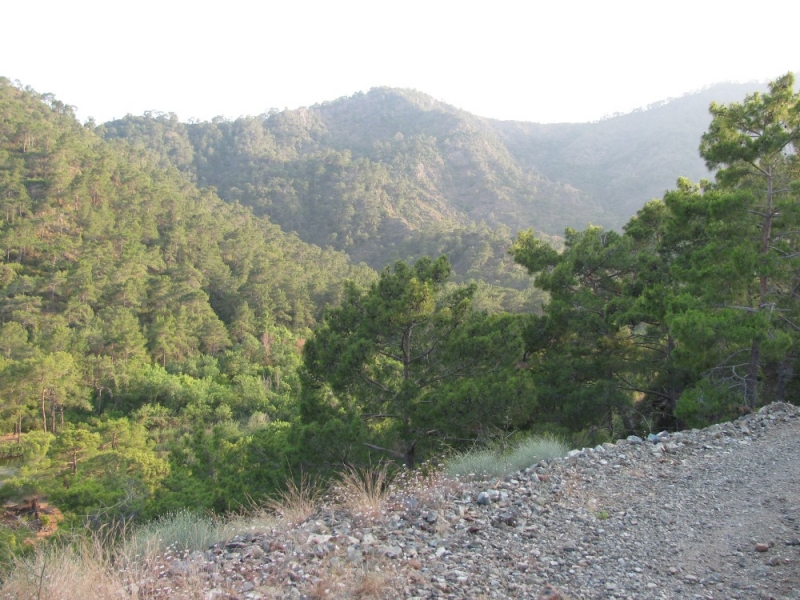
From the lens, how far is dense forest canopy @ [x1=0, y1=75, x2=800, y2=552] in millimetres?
8531

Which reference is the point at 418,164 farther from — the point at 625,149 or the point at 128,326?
the point at 128,326

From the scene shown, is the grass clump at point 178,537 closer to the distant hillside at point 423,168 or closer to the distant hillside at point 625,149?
the distant hillside at point 423,168

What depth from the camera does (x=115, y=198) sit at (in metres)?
42.6

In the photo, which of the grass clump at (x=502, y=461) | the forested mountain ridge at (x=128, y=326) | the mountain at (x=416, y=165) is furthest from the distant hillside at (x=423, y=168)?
the grass clump at (x=502, y=461)

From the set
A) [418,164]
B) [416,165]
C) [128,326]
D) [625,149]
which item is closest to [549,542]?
[128,326]

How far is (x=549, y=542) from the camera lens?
3.38 m

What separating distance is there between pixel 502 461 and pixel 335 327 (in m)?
5.98

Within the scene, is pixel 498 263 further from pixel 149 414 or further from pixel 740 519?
pixel 740 519

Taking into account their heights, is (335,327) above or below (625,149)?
below

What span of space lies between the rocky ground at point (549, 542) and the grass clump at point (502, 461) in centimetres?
24

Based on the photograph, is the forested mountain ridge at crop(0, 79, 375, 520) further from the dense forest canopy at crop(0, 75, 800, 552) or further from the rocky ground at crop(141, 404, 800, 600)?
the rocky ground at crop(141, 404, 800, 600)

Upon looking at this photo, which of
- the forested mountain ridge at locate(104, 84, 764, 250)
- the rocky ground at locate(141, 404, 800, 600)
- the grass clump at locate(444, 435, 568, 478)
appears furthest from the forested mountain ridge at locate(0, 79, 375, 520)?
the forested mountain ridge at locate(104, 84, 764, 250)

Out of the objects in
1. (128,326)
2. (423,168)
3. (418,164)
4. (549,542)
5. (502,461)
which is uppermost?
(418,164)

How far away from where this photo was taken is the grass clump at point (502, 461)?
468cm
